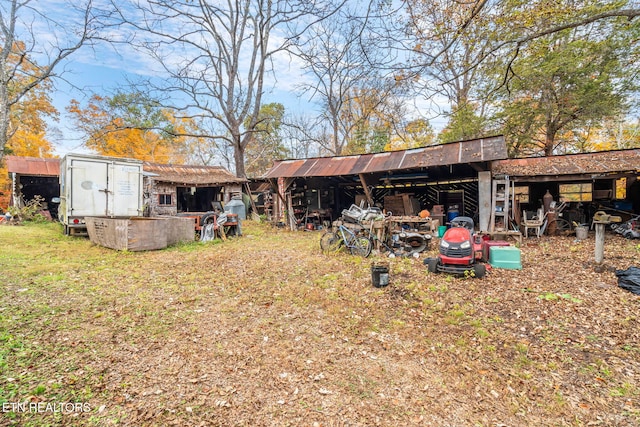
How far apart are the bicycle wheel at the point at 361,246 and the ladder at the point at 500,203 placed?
4665 mm

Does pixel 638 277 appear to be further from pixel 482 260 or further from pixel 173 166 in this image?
pixel 173 166

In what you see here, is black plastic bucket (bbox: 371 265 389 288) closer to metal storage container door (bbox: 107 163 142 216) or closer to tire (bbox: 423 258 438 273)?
tire (bbox: 423 258 438 273)

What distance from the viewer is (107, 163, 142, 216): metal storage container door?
8852 millimetres

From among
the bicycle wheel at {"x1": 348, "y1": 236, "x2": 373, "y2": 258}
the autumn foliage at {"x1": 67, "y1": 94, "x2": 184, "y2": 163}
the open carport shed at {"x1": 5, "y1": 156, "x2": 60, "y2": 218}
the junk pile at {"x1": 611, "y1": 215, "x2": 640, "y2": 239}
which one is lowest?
the bicycle wheel at {"x1": 348, "y1": 236, "x2": 373, "y2": 258}

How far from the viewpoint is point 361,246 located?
688 centimetres

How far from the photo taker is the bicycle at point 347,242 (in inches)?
268

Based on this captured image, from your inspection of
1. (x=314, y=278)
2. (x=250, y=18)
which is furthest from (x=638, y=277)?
(x=250, y=18)

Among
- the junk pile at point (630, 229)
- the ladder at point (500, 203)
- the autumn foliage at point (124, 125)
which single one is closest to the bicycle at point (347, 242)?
the ladder at point (500, 203)

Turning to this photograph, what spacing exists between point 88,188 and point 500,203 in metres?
13.2

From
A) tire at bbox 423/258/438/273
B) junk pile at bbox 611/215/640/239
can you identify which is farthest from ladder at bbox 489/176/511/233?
tire at bbox 423/258/438/273

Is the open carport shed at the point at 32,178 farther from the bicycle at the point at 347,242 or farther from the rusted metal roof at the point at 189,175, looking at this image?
the bicycle at the point at 347,242

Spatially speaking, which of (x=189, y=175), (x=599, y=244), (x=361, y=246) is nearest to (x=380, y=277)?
(x=361, y=246)

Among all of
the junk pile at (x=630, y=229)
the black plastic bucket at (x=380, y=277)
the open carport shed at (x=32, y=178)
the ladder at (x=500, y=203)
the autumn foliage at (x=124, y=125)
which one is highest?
the autumn foliage at (x=124, y=125)

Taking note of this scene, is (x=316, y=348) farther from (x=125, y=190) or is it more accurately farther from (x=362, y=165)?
(x=125, y=190)
